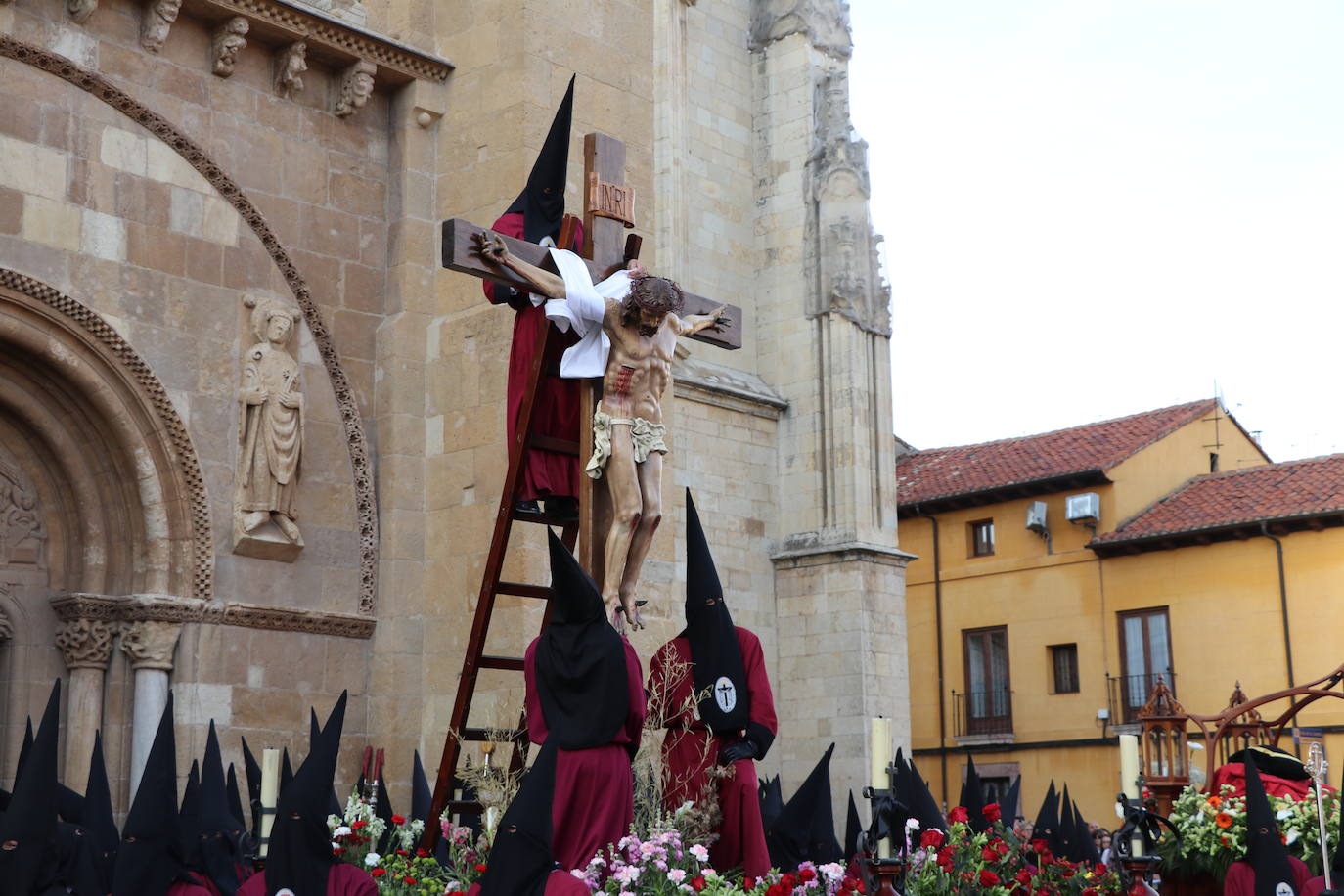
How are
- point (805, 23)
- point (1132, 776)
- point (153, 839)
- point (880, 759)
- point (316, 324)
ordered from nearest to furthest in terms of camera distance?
point (880, 759), point (1132, 776), point (153, 839), point (316, 324), point (805, 23)

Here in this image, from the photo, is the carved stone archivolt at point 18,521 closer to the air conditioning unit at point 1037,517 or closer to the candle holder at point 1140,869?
the candle holder at point 1140,869

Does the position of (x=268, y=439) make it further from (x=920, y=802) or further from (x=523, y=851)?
(x=523, y=851)

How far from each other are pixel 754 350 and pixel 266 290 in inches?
440

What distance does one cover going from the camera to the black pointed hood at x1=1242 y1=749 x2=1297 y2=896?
5.89 meters

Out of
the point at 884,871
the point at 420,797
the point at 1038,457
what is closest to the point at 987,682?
the point at 1038,457

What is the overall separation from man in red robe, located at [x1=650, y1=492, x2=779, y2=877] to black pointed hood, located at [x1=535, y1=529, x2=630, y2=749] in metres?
0.65

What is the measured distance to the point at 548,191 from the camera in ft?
23.0

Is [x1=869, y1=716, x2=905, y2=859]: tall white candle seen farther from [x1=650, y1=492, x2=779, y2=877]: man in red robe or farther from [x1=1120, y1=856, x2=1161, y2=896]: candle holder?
[x1=1120, y1=856, x2=1161, y2=896]: candle holder

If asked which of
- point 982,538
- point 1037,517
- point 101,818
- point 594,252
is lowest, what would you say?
point 101,818

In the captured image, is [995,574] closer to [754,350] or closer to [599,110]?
[754,350]

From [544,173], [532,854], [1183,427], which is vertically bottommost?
[532,854]

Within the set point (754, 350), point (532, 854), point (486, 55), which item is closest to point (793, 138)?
point (754, 350)

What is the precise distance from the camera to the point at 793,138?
20.8m

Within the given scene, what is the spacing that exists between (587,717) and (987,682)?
24626mm
